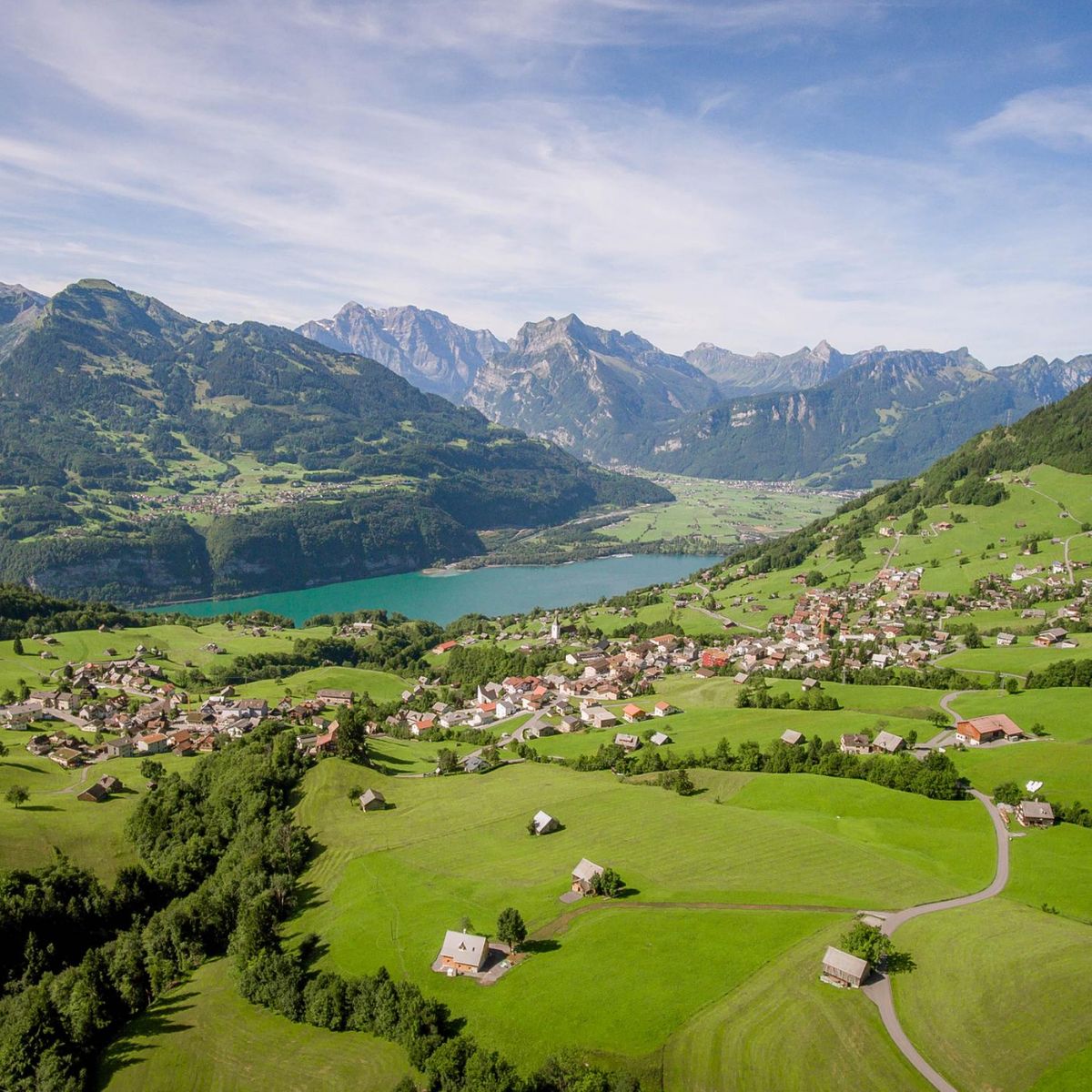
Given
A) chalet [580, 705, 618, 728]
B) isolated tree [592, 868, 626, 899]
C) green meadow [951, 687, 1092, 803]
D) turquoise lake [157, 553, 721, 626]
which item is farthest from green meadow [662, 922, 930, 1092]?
turquoise lake [157, 553, 721, 626]

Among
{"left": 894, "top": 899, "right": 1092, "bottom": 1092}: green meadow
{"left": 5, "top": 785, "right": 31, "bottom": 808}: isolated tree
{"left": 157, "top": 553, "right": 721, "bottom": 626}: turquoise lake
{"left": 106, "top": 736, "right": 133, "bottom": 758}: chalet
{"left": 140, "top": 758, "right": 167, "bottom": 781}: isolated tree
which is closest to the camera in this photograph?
{"left": 894, "top": 899, "right": 1092, "bottom": 1092}: green meadow

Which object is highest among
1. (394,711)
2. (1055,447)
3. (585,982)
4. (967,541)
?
(1055,447)

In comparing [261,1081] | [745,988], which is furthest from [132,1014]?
[745,988]

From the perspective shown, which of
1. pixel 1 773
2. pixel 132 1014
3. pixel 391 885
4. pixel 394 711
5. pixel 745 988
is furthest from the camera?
pixel 394 711

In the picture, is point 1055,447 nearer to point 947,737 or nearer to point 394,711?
point 947,737

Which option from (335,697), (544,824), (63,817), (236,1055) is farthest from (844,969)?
(335,697)

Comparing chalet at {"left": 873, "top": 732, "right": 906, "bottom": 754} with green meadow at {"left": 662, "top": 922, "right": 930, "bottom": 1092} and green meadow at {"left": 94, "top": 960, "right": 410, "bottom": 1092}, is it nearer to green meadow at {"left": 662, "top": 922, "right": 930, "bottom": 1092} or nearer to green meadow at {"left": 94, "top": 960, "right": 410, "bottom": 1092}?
green meadow at {"left": 662, "top": 922, "right": 930, "bottom": 1092}
